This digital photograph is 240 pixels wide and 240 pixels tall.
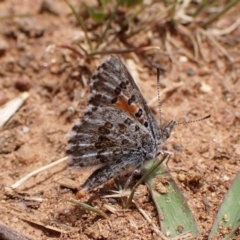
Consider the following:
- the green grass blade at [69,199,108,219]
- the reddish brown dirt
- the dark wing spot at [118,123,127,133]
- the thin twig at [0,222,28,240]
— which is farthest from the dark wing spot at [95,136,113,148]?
the thin twig at [0,222,28,240]

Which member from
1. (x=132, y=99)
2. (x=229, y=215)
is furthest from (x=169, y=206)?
(x=132, y=99)

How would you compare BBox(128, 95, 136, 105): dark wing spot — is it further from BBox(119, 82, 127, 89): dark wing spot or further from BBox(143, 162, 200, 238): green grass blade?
BBox(143, 162, 200, 238): green grass blade

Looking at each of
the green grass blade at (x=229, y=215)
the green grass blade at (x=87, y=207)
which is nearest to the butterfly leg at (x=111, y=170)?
the green grass blade at (x=87, y=207)

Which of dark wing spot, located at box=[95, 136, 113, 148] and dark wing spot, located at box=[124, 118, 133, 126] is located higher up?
dark wing spot, located at box=[124, 118, 133, 126]

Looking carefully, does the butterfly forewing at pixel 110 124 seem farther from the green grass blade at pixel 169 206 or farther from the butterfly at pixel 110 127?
the green grass blade at pixel 169 206

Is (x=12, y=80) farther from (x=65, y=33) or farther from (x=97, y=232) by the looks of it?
(x=97, y=232)

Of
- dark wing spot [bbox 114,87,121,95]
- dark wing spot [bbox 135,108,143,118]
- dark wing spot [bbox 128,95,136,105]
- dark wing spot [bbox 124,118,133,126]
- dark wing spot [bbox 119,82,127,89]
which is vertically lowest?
dark wing spot [bbox 124,118,133,126]
